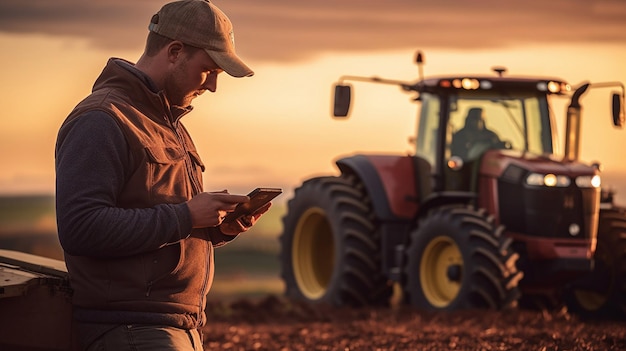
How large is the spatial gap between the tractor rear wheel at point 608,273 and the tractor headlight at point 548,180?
909 millimetres

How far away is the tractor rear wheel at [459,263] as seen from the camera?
1173cm

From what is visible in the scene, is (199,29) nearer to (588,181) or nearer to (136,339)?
(136,339)

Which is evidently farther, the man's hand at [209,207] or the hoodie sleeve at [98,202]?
the man's hand at [209,207]

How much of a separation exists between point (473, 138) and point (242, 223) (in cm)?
871

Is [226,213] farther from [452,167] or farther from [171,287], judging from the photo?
[452,167]

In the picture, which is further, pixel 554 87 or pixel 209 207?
pixel 554 87

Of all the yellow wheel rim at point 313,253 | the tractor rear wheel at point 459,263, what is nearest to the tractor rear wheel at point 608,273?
the tractor rear wheel at point 459,263

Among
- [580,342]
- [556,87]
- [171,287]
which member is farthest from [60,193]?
[556,87]

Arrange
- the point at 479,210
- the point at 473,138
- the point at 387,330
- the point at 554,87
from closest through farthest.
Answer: the point at 387,330, the point at 479,210, the point at 473,138, the point at 554,87

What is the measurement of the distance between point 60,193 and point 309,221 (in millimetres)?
11063

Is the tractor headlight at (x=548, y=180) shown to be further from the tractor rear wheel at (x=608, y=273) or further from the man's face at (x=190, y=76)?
the man's face at (x=190, y=76)

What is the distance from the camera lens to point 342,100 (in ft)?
40.8

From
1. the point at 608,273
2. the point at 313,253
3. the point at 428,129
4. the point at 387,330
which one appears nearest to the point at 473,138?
the point at 428,129

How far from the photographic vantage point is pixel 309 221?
15.0m
